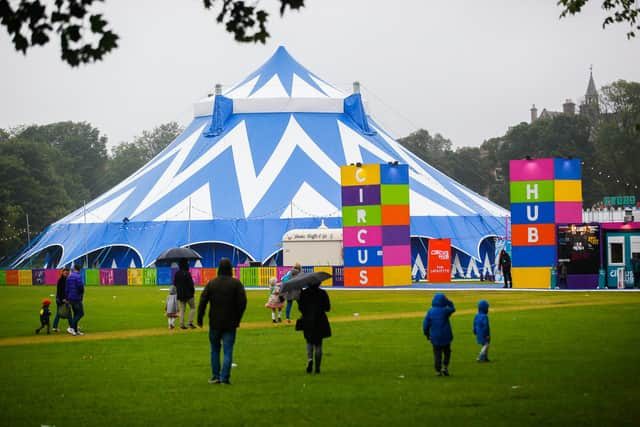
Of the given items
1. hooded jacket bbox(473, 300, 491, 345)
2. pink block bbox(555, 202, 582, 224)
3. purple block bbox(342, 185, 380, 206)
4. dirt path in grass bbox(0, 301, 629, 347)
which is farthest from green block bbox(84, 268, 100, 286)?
hooded jacket bbox(473, 300, 491, 345)

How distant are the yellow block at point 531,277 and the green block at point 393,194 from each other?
20.7 ft

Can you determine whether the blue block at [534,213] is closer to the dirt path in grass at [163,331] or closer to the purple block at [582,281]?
the purple block at [582,281]

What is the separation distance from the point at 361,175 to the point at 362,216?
1.61 meters

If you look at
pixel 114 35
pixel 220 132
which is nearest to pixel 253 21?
pixel 114 35

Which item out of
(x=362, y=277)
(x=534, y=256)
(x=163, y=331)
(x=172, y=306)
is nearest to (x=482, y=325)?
(x=163, y=331)

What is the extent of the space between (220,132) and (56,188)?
29.9m

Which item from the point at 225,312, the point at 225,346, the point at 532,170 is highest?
the point at 532,170

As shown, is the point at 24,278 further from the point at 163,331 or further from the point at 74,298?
the point at 163,331

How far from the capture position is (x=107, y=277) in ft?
165

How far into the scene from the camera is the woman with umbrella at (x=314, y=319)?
47.1ft

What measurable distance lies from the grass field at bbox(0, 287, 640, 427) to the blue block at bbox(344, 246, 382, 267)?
18600mm

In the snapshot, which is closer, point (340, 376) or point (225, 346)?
point (225, 346)

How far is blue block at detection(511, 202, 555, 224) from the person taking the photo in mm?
37969

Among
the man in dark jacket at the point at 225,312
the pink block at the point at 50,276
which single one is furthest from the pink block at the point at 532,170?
the man in dark jacket at the point at 225,312
